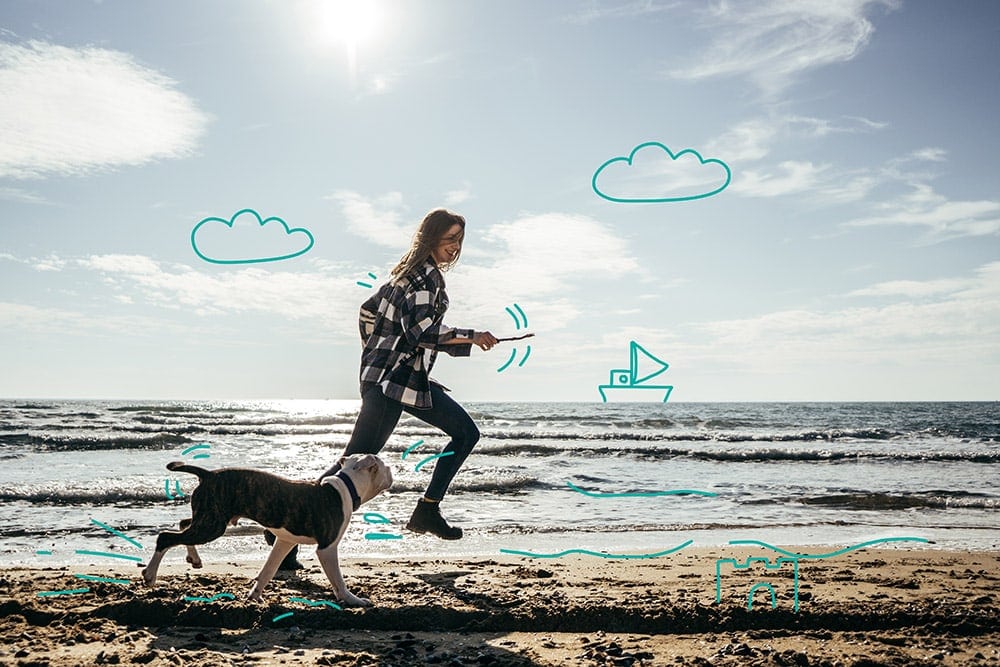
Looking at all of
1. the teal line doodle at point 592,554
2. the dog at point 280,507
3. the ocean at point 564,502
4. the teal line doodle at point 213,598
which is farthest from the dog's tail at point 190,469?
the teal line doodle at point 592,554

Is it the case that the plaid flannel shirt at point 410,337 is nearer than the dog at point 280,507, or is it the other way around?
the dog at point 280,507

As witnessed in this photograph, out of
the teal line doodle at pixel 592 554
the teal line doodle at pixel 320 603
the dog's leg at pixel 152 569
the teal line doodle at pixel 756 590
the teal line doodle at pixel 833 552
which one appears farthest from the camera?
the teal line doodle at pixel 592 554

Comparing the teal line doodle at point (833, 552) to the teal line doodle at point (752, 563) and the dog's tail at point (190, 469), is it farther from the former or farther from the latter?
the dog's tail at point (190, 469)

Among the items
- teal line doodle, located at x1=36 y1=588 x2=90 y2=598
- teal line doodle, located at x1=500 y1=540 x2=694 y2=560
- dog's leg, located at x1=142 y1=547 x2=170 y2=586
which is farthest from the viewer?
teal line doodle, located at x1=500 y1=540 x2=694 y2=560

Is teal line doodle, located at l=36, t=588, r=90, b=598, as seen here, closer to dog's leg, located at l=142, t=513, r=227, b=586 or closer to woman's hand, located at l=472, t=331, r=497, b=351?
dog's leg, located at l=142, t=513, r=227, b=586

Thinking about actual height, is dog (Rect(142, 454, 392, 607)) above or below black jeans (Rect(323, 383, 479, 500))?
below

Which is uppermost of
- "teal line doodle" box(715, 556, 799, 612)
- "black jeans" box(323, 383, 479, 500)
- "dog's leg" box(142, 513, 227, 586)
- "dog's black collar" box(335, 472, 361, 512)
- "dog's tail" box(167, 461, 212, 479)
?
"black jeans" box(323, 383, 479, 500)

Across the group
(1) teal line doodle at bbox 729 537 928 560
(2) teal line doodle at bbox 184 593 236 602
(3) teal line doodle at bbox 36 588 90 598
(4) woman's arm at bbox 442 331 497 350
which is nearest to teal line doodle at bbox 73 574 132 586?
(3) teal line doodle at bbox 36 588 90 598

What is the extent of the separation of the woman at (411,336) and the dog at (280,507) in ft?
1.29

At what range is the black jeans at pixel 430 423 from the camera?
424 cm

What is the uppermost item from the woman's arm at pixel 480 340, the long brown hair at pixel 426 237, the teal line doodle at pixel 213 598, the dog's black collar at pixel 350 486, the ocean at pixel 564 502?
the long brown hair at pixel 426 237

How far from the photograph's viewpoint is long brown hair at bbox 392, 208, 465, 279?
4230 mm

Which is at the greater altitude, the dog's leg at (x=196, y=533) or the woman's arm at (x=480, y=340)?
the woman's arm at (x=480, y=340)

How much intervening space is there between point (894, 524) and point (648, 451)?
1208 centimetres
